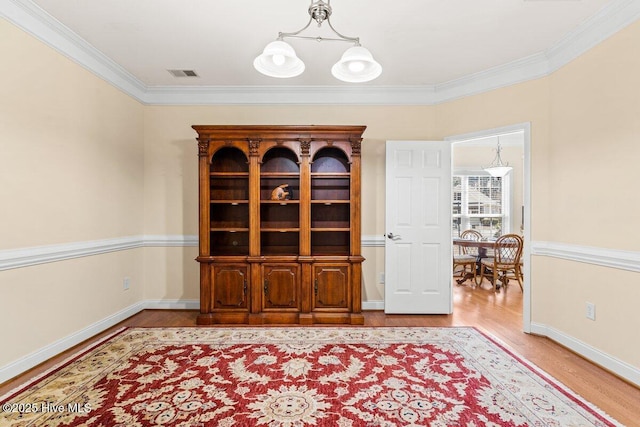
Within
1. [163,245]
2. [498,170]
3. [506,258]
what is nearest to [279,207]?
[163,245]

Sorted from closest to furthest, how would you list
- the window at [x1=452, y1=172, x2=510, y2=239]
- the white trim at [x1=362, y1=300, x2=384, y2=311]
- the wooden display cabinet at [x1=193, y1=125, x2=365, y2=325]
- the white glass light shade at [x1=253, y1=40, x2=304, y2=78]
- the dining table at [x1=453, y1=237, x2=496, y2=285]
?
the white glass light shade at [x1=253, y1=40, x2=304, y2=78] → the wooden display cabinet at [x1=193, y1=125, x2=365, y2=325] → the white trim at [x1=362, y1=300, x2=384, y2=311] → the dining table at [x1=453, y1=237, x2=496, y2=285] → the window at [x1=452, y1=172, x2=510, y2=239]

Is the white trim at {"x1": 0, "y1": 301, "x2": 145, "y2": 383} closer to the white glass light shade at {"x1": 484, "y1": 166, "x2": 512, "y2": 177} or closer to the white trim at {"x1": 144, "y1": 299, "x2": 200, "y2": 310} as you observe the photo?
the white trim at {"x1": 144, "y1": 299, "x2": 200, "y2": 310}

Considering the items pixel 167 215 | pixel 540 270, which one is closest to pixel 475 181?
pixel 540 270

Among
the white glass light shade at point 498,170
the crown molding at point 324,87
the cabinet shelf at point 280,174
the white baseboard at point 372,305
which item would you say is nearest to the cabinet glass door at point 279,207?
the cabinet shelf at point 280,174

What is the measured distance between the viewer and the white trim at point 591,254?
244 cm

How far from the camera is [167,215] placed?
4.16 metres

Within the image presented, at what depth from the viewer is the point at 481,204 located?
Result: 6852 millimetres

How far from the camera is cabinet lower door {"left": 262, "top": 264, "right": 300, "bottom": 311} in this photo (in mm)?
3662

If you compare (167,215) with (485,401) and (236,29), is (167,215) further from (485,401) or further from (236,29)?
(485,401)

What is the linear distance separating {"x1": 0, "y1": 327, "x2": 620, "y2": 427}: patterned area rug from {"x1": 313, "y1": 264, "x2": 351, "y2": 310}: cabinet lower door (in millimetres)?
465

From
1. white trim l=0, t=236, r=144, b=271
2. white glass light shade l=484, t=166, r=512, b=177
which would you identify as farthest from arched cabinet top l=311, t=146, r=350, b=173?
white glass light shade l=484, t=166, r=512, b=177

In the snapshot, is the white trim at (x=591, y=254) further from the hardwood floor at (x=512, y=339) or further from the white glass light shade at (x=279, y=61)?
the white glass light shade at (x=279, y=61)

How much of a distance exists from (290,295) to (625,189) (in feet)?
10.4

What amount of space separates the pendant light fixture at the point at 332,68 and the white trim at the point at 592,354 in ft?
9.48
